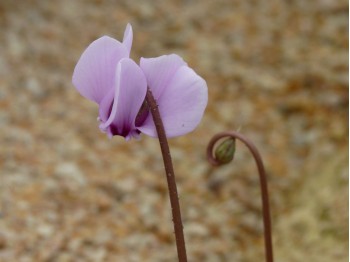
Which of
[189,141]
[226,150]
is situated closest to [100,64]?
[226,150]

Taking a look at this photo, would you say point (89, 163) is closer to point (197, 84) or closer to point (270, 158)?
point (270, 158)

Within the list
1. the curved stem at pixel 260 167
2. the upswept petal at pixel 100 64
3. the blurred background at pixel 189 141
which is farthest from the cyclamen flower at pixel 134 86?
the blurred background at pixel 189 141

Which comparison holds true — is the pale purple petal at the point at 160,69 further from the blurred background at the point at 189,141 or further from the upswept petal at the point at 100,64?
the blurred background at the point at 189,141

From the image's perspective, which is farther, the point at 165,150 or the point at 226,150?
the point at 226,150

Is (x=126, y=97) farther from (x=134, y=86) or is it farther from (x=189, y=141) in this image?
(x=189, y=141)

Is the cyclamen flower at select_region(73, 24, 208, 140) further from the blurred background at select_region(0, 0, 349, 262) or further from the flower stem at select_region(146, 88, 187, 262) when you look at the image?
the blurred background at select_region(0, 0, 349, 262)

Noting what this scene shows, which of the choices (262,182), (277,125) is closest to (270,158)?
(277,125)
